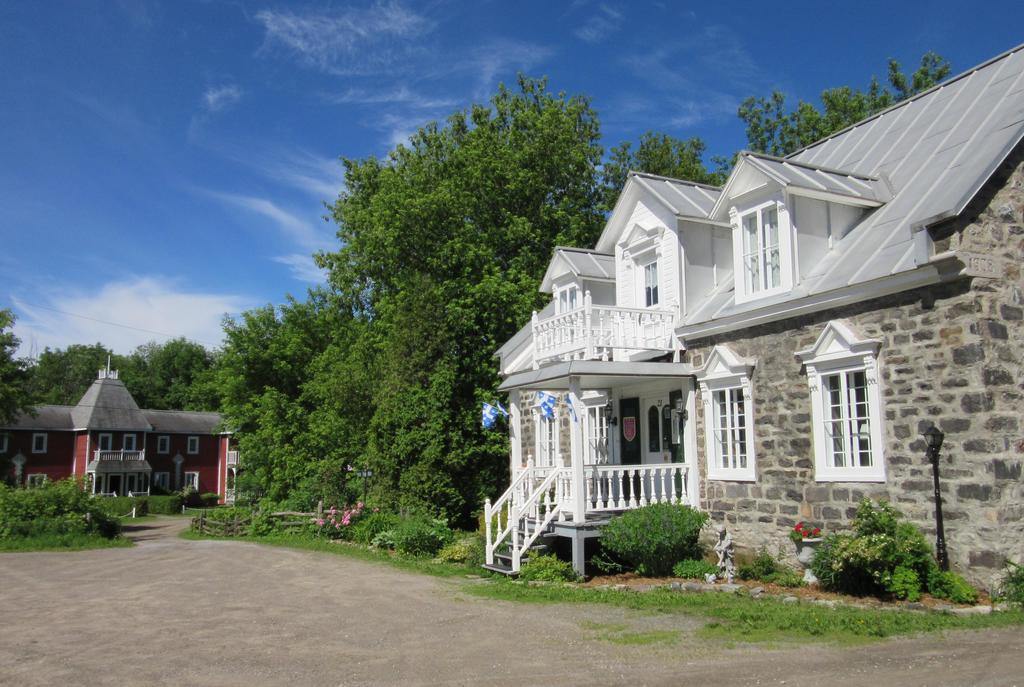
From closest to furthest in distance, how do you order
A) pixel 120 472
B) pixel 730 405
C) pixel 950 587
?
pixel 950 587
pixel 730 405
pixel 120 472

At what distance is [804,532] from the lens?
12188mm

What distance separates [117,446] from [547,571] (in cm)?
4812

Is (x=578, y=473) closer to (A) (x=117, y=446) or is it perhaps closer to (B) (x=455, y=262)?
(B) (x=455, y=262)

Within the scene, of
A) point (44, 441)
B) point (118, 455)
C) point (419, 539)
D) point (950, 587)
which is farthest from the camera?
point (118, 455)

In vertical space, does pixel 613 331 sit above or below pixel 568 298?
below

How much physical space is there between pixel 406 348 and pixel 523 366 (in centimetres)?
400

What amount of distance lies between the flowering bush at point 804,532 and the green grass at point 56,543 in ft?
65.4

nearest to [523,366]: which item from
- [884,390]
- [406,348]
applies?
[406,348]

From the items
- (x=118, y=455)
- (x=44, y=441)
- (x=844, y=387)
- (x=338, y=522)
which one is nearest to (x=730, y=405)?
(x=844, y=387)

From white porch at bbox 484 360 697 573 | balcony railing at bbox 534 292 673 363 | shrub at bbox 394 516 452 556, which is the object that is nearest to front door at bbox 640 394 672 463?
white porch at bbox 484 360 697 573

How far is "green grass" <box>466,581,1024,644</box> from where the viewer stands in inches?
357

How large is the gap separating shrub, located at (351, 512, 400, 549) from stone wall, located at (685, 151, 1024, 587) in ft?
39.1

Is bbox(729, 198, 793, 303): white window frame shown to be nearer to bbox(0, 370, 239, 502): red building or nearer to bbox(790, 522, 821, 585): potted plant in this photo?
bbox(790, 522, 821, 585): potted plant

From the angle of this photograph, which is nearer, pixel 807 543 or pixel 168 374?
pixel 807 543
